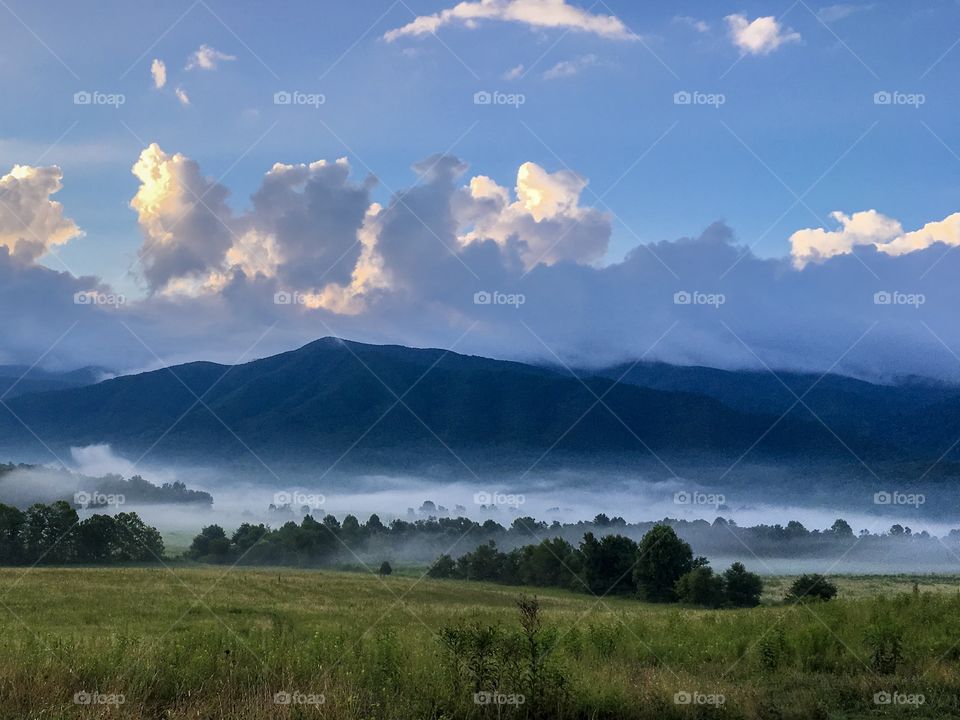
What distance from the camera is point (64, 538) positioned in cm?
9281

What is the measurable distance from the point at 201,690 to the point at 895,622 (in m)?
14.6

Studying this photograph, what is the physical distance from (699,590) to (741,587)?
346 cm

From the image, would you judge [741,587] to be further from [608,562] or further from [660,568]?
[608,562]

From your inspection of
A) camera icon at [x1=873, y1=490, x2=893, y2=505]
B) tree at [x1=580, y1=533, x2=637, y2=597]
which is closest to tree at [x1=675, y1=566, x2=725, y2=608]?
tree at [x1=580, y1=533, x2=637, y2=597]

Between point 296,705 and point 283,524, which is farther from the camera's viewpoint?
point 283,524

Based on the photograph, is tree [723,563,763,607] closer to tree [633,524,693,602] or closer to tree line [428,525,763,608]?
tree line [428,525,763,608]

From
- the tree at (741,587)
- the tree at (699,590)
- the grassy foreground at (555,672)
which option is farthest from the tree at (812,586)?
the grassy foreground at (555,672)

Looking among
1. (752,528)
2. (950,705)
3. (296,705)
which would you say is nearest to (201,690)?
(296,705)

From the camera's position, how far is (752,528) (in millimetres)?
147875

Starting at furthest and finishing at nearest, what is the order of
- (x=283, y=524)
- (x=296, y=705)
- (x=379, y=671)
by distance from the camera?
(x=283, y=524), (x=379, y=671), (x=296, y=705)

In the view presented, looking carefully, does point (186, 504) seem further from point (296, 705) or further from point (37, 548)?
point (296, 705)

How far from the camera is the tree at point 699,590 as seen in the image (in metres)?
69.1

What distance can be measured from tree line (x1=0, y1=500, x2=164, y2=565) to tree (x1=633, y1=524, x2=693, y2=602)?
54.8 metres

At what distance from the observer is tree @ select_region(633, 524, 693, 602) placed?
242 ft
